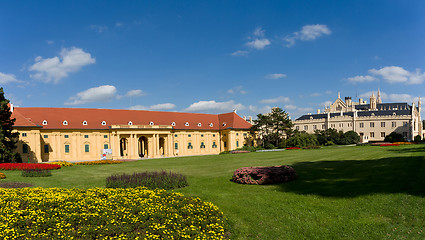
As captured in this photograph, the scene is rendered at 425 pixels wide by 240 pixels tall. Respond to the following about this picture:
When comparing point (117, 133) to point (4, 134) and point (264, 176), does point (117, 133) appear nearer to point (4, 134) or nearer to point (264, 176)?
point (4, 134)

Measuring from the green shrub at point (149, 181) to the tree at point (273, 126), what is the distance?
178 feet

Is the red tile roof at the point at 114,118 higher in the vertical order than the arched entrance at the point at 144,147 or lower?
higher

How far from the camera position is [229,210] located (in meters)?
11.1

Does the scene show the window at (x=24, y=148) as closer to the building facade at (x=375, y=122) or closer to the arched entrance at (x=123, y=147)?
the arched entrance at (x=123, y=147)

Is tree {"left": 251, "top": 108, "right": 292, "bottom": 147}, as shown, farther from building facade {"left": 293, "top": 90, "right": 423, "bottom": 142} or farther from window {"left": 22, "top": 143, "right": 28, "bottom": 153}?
window {"left": 22, "top": 143, "right": 28, "bottom": 153}

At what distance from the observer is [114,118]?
60406mm

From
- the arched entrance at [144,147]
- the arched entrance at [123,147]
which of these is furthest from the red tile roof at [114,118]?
the arched entrance at [123,147]

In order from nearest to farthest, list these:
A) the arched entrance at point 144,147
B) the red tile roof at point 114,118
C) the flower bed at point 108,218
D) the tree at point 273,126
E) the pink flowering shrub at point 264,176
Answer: the flower bed at point 108,218 < the pink flowering shrub at point 264,176 < the red tile roof at point 114,118 < the arched entrance at point 144,147 < the tree at point 273,126

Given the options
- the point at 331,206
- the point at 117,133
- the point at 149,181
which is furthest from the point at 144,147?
the point at 331,206

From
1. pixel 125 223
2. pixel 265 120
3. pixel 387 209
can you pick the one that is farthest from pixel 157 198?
pixel 265 120

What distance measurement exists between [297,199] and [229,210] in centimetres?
306

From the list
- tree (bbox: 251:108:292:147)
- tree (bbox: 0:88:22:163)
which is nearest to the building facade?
tree (bbox: 251:108:292:147)

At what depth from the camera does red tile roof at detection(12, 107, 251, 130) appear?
172ft

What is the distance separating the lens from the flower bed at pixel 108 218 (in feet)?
25.3
